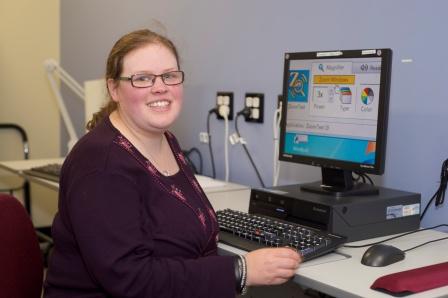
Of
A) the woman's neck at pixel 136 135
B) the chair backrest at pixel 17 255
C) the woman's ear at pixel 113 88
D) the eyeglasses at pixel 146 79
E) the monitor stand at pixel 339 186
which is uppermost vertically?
the eyeglasses at pixel 146 79

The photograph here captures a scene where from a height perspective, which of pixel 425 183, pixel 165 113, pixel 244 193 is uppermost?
pixel 165 113

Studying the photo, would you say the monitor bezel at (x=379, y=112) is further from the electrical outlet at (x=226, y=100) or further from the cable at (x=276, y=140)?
the electrical outlet at (x=226, y=100)

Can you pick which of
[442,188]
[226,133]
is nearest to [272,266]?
[442,188]

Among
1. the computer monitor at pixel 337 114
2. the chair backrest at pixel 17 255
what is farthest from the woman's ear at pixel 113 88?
the computer monitor at pixel 337 114

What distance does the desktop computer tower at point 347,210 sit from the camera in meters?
1.48

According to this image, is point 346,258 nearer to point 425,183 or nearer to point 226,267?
point 226,267

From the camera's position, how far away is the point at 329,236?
1396mm

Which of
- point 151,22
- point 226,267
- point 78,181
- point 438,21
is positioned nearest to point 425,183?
point 438,21

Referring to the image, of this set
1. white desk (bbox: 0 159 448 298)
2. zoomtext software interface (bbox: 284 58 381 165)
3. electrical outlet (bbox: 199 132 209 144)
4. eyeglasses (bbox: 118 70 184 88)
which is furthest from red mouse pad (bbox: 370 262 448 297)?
electrical outlet (bbox: 199 132 209 144)

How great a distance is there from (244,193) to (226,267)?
0.95m

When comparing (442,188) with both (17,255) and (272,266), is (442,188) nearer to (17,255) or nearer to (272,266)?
(272,266)

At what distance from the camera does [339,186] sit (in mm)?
1664

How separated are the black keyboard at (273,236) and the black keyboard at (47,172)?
108 cm

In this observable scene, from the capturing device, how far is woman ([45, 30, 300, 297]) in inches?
45.7
